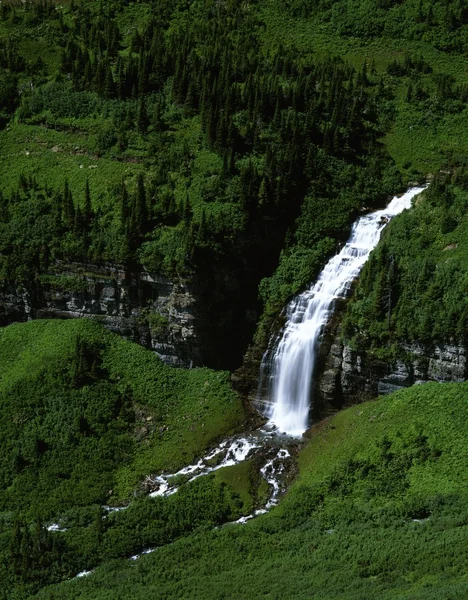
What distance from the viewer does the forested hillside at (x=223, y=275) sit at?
49812 mm

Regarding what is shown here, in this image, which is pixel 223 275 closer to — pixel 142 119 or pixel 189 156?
pixel 189 156

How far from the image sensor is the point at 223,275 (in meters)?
64.4

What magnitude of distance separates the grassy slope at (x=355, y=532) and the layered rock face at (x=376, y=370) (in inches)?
57.1

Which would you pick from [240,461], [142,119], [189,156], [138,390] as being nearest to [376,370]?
[240,461]

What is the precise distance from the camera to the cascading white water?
62.0 m

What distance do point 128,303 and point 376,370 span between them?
17699 mm

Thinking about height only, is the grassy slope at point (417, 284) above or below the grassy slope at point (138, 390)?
above

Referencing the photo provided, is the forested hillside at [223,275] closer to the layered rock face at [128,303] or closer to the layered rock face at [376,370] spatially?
the layered rock face at [128,303]

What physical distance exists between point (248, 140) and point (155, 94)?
11.1 meters

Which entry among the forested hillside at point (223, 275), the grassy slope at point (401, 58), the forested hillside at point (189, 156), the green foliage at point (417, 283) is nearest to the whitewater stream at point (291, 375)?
the forested hillside at point (223, 275)

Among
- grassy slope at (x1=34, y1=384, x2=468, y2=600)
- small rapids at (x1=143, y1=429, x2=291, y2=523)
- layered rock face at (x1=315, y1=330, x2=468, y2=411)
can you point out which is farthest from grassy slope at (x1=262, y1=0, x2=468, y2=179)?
small rapids at (x1=143, y1=429, x2=291, y2=523)

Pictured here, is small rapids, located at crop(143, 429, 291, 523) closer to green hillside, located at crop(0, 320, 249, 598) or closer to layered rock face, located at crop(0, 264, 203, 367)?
green hillside, located at crop(0, 320, 249, 598)

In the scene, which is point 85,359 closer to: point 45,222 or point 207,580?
point 45,222

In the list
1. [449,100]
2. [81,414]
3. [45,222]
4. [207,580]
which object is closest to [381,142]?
[449,100]
